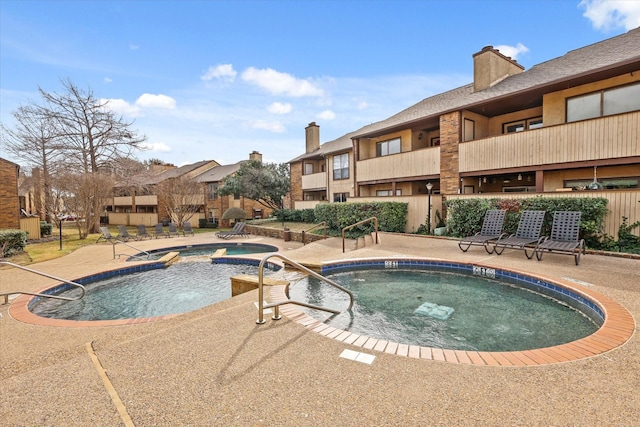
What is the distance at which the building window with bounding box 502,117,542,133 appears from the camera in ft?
46.1

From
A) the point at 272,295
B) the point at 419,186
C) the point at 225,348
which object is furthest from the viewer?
the point at 419,186

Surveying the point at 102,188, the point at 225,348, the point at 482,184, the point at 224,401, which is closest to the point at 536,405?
the point at 224,401

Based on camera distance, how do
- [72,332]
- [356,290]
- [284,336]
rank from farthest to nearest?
[356,290]
[72,332]
[284,336]

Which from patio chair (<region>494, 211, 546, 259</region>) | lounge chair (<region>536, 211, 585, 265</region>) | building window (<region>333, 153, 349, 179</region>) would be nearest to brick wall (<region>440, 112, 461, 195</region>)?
patio chair (<region>494, 211, 546, 259</region>)

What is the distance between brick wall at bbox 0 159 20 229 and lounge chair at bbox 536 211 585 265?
2552 centimetres

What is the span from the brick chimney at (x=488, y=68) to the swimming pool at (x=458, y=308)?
478 inches

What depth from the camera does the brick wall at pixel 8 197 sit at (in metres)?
17.1

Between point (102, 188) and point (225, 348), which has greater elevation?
point (102, 188)

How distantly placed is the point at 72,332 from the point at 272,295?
3.09 m

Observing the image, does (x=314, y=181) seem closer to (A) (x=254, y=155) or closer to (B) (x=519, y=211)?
(A) (x=254, y=155)

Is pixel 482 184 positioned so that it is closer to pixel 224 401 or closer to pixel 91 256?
pixel 224 401

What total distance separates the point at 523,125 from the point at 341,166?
1176 cm

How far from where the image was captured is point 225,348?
137 inches

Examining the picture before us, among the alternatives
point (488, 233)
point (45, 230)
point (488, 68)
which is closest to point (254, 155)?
point (45, 230)
